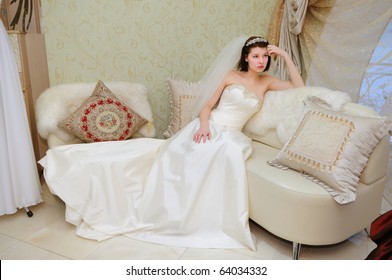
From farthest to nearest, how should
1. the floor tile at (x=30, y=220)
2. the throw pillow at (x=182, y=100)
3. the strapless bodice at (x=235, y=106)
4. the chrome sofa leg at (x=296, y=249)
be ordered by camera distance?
the throw pillow at (x=182, y=100), the strapless bodice at (x=235, y=106), the floor tile at (x=30, y=220), the chrome sofa leg at (x=296, y=249)

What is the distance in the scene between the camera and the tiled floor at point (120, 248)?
1.94m

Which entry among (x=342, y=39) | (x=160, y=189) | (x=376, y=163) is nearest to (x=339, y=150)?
(x=376, y=163)

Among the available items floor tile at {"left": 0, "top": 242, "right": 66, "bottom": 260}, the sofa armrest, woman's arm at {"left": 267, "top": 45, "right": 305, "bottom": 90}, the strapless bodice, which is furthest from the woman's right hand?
floor tile at {"left": 0, "top": 242, "right": 66, "bottom": 260}

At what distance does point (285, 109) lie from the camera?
2352 millimetres

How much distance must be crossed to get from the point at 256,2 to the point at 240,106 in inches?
51.3

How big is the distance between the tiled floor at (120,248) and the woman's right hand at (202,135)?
0.68m

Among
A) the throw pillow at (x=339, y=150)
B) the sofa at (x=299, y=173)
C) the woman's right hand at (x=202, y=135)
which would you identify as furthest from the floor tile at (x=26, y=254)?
the throw pillow at (x=339, y=150)

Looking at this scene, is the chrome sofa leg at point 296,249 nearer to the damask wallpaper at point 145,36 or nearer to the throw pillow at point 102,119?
the throw pillow at point 102,119

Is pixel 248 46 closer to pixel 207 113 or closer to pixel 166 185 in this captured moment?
pixel 207 113

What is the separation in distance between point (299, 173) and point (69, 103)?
5.57 ft

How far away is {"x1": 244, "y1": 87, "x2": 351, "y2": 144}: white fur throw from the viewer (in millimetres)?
2186

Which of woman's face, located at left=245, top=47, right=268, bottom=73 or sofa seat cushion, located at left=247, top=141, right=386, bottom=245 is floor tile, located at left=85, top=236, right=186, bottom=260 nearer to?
sofa seat cushion, located at left=247, top=141, right=386, bottom=245

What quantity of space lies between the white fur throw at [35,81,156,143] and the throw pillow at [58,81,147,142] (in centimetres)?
9
